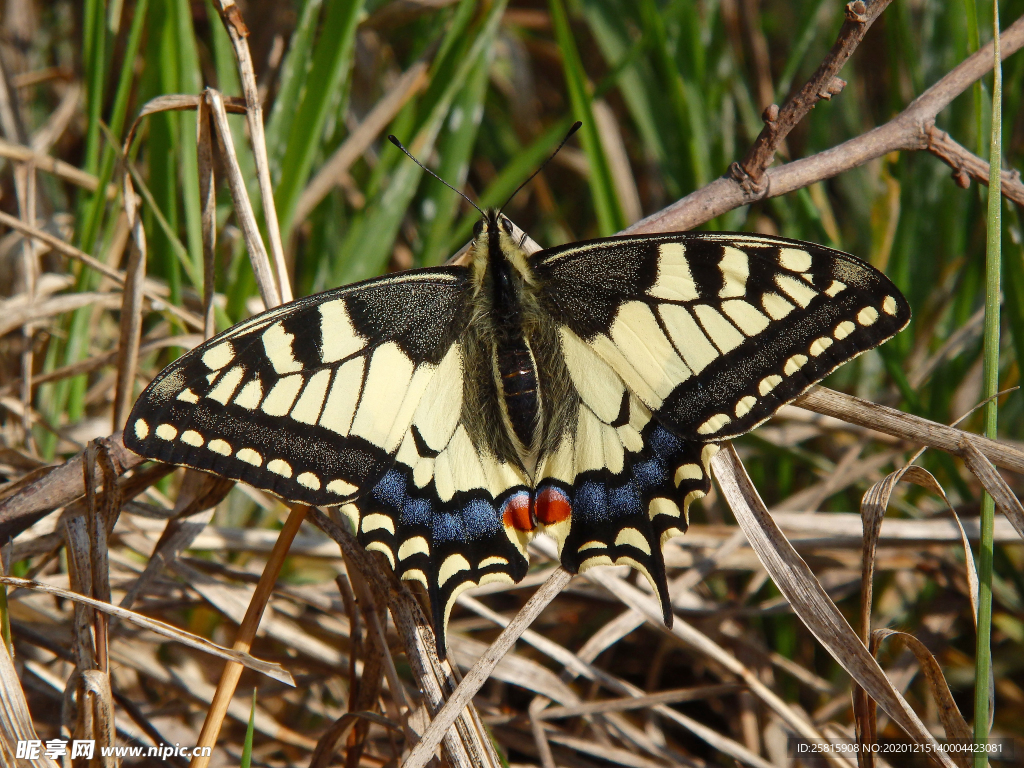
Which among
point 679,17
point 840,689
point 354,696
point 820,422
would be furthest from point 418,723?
point 679,17

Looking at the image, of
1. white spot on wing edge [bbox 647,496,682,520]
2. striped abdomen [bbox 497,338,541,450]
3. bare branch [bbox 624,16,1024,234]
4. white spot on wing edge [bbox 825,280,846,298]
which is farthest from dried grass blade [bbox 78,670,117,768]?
white spot on wing edge [bbox 825,280,846,298]

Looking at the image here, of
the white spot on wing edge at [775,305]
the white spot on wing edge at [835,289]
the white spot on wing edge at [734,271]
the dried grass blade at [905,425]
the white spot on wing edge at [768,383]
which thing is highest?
the white spot on wing edge at [734,271]

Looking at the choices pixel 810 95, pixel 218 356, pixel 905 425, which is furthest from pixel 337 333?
pixel 905 425

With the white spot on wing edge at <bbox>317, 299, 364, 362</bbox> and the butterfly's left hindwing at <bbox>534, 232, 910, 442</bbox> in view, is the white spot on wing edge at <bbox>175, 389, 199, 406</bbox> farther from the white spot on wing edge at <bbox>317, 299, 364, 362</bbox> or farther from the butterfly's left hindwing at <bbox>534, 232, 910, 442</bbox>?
the butterfly's left hindwing at <bbox>534, 232, 910, 442</bbox>

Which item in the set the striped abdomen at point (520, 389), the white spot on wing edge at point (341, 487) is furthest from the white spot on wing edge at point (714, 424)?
the white spot on wing edge at point (341, 487)

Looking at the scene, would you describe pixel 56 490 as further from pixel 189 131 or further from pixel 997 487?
pixel 997 487

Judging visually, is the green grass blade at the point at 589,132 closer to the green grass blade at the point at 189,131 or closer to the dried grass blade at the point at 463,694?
the green grass blade at the point at 189,131
